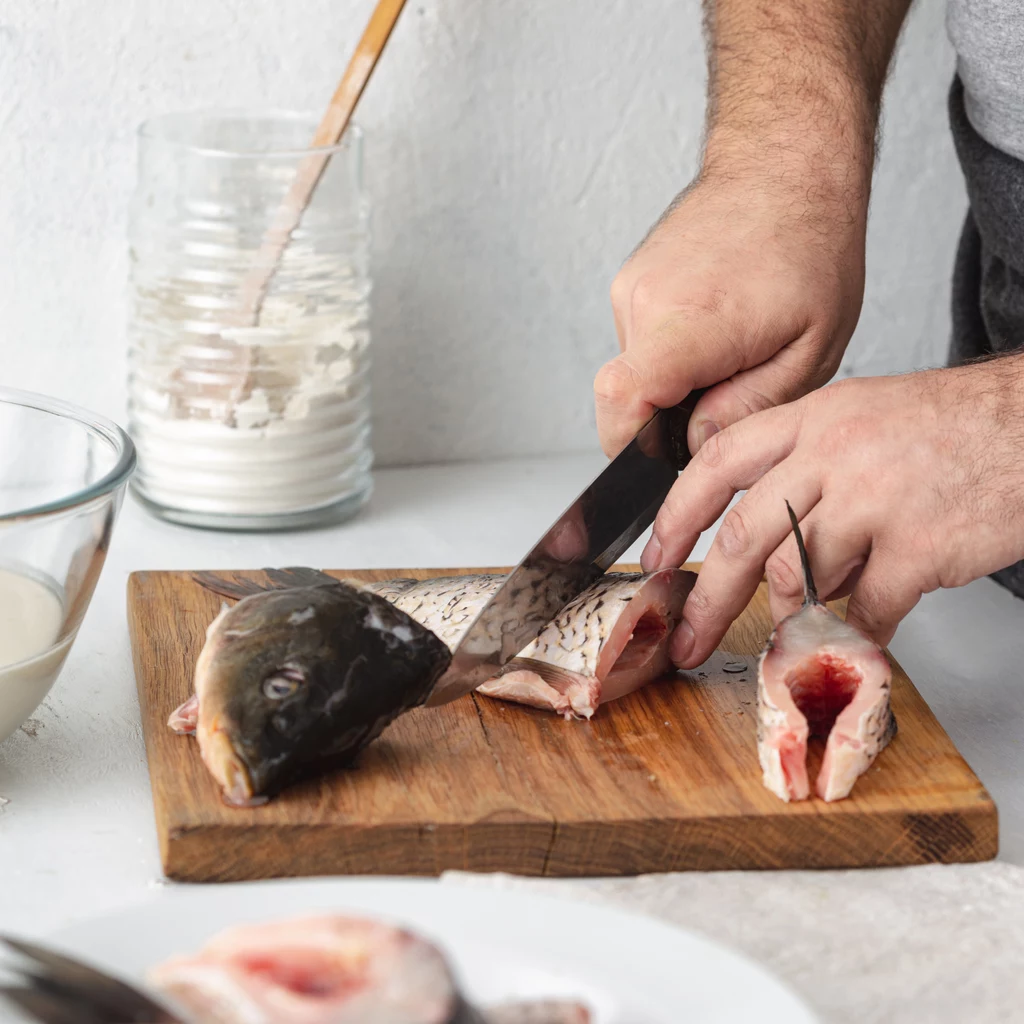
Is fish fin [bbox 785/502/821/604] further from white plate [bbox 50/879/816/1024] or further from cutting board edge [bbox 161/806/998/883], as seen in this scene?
white plate [bbox 50/879/816/1024]

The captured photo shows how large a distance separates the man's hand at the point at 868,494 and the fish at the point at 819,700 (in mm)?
45

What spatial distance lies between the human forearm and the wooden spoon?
0.39 m

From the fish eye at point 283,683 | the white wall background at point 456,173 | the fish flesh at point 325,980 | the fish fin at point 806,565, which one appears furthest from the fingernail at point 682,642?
the white wall background at point 456,173

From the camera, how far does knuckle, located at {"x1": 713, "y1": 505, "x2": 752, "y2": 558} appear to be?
4.08ft

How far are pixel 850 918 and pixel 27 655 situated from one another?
63 centimetres

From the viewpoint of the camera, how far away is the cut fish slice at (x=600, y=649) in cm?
122

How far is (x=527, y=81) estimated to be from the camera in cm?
187

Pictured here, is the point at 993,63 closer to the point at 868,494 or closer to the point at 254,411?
the point at 868,494

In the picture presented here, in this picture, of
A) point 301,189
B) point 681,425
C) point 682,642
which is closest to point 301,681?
point 682,642

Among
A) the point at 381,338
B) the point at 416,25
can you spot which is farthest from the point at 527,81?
the point at 381,338

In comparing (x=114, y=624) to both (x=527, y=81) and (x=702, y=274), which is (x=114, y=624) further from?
(x=527, y=81)

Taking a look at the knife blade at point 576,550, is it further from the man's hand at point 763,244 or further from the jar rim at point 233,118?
the jar rim at point 233,118

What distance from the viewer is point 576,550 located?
51.1 inches

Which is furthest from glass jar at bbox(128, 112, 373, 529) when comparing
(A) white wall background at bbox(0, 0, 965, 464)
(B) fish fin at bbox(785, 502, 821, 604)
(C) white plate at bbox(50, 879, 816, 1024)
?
(C) white plate at bbox(50, 879, 816, 1024)
